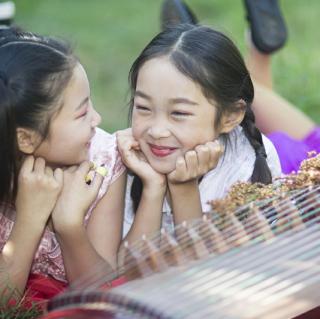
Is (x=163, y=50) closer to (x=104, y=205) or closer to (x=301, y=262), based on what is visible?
(x=104, y=205)

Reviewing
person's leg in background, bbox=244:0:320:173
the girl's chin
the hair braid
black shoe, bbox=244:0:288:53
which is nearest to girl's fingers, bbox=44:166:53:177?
the girl's chin

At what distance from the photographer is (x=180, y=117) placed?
9.97ft

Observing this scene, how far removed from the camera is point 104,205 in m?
3.15

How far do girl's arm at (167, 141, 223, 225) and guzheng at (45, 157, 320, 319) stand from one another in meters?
0.55

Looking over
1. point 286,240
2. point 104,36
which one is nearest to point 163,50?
point 286,240

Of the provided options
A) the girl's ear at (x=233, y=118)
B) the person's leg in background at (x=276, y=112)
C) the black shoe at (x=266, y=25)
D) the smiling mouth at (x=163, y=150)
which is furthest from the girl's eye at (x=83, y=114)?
the black shoe at (x=266, y=25)

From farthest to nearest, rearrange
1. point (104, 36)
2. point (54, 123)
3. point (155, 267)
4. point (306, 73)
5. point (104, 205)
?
point (104, 36), point (306, 73), point (104, 205), point (54, 123), point (155, 267)

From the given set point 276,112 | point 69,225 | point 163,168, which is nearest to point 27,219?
point 69,225

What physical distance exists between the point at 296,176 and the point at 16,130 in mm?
856

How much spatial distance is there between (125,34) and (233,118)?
3622mm

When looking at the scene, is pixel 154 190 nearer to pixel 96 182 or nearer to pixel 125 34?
pixel 96 182

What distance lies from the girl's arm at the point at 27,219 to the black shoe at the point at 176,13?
5.67ft

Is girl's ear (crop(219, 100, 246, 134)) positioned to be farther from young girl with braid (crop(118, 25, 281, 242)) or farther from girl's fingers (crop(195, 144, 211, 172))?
girl's fingers (crop(195, 144, 211, 172))

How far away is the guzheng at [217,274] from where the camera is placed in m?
1.96
